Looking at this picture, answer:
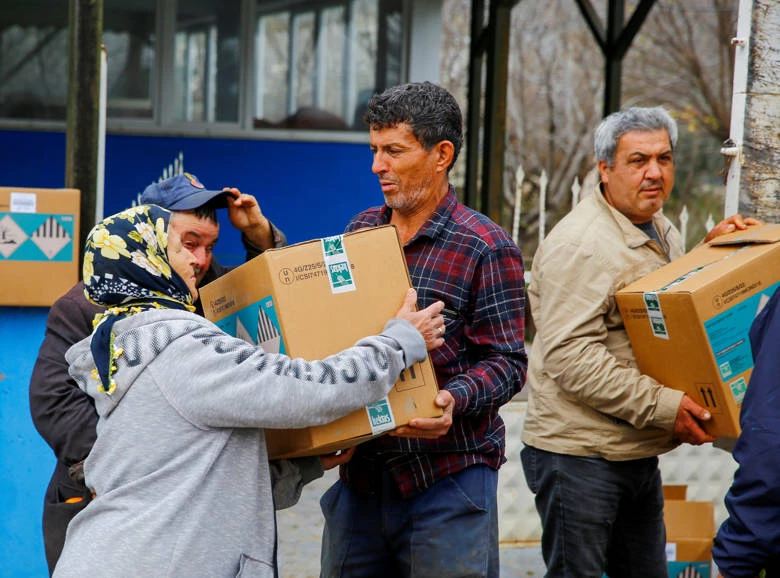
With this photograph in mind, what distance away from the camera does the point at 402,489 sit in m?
2.62

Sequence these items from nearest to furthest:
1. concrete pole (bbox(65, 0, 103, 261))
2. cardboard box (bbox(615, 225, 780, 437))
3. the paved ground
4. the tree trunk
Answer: cardboard box (bbox(615, 225, 780, 437)) < the tree trunk < concrete pole (bbox(65, 0, 103, 261)) < the paved ground

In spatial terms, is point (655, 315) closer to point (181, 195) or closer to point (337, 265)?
point (337, 265)

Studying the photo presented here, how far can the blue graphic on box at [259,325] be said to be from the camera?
2341 mm

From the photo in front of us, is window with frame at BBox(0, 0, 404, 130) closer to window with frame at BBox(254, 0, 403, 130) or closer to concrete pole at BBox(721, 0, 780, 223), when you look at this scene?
window with frame at BBox(254, 0, 403, 130)

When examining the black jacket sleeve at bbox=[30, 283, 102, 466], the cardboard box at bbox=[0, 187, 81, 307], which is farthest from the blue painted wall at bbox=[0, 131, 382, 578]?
the black jacket sleeve at bbox=[30, 283, 102, 466]

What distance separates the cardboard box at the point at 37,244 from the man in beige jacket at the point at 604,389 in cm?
179

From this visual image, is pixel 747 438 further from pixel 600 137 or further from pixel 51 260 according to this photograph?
pixel 51 260

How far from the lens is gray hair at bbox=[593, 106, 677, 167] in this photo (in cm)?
328

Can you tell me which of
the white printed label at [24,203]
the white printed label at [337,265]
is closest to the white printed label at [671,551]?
the white printed label at [337,265]

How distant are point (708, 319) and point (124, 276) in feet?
5.28

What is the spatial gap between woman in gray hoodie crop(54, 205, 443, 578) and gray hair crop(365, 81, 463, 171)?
0.68 m

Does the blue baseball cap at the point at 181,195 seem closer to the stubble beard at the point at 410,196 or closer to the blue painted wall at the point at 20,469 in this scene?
the stubble beard at the point at 410,196

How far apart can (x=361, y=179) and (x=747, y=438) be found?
5806 millimetres

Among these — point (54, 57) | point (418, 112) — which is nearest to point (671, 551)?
point (418, 112)
